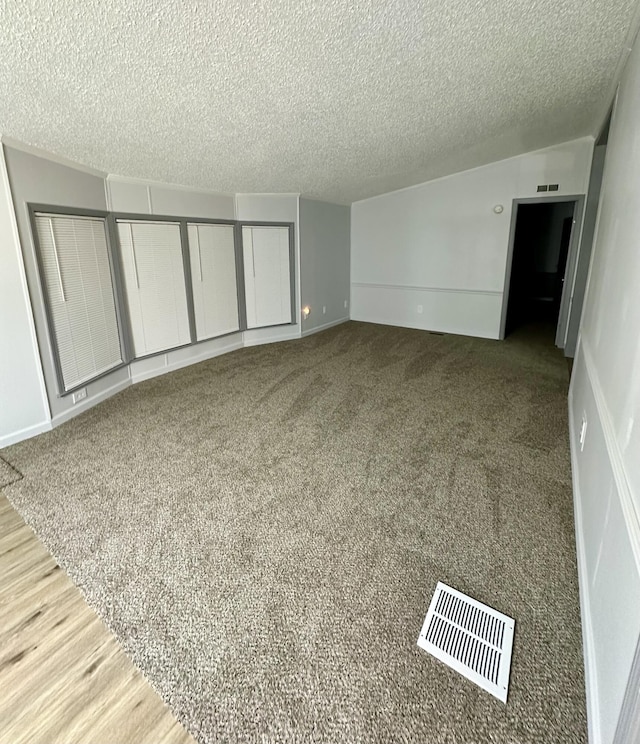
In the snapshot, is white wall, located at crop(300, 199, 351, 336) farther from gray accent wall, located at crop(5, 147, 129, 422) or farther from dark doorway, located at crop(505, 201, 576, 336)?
dark doorway, located at crop(505, 201, 576, 336)

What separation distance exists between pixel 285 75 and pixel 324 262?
162 inches

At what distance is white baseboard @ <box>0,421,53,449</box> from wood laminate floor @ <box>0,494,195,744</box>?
57.8 inches

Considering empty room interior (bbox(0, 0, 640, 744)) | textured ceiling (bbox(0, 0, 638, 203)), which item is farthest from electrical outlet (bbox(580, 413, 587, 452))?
textured ceiling (bbox(0, 0, 638, 203))

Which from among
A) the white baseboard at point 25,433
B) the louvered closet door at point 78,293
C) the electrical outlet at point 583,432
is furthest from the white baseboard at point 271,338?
the electrical outlet at point 583,432

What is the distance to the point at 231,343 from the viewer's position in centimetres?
568

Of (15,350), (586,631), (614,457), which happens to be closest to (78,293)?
(15,350)

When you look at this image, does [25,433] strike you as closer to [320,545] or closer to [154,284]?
[154,284]

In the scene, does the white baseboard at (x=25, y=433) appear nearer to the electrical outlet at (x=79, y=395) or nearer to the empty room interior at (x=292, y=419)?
the empty room interior at (x=292, y=419)

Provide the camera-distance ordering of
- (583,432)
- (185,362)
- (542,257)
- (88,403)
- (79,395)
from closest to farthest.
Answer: (583,432) → (79,395) → (88,403) → (185,362) → (542,257)

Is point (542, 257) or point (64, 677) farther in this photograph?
point (542, 257)

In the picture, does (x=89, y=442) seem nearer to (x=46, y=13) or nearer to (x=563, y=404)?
(x=46, y=13)

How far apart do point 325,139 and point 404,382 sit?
8.35ft

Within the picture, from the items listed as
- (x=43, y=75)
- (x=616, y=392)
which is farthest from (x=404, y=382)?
(x=43, y=75)

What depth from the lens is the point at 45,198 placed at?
3141mm
